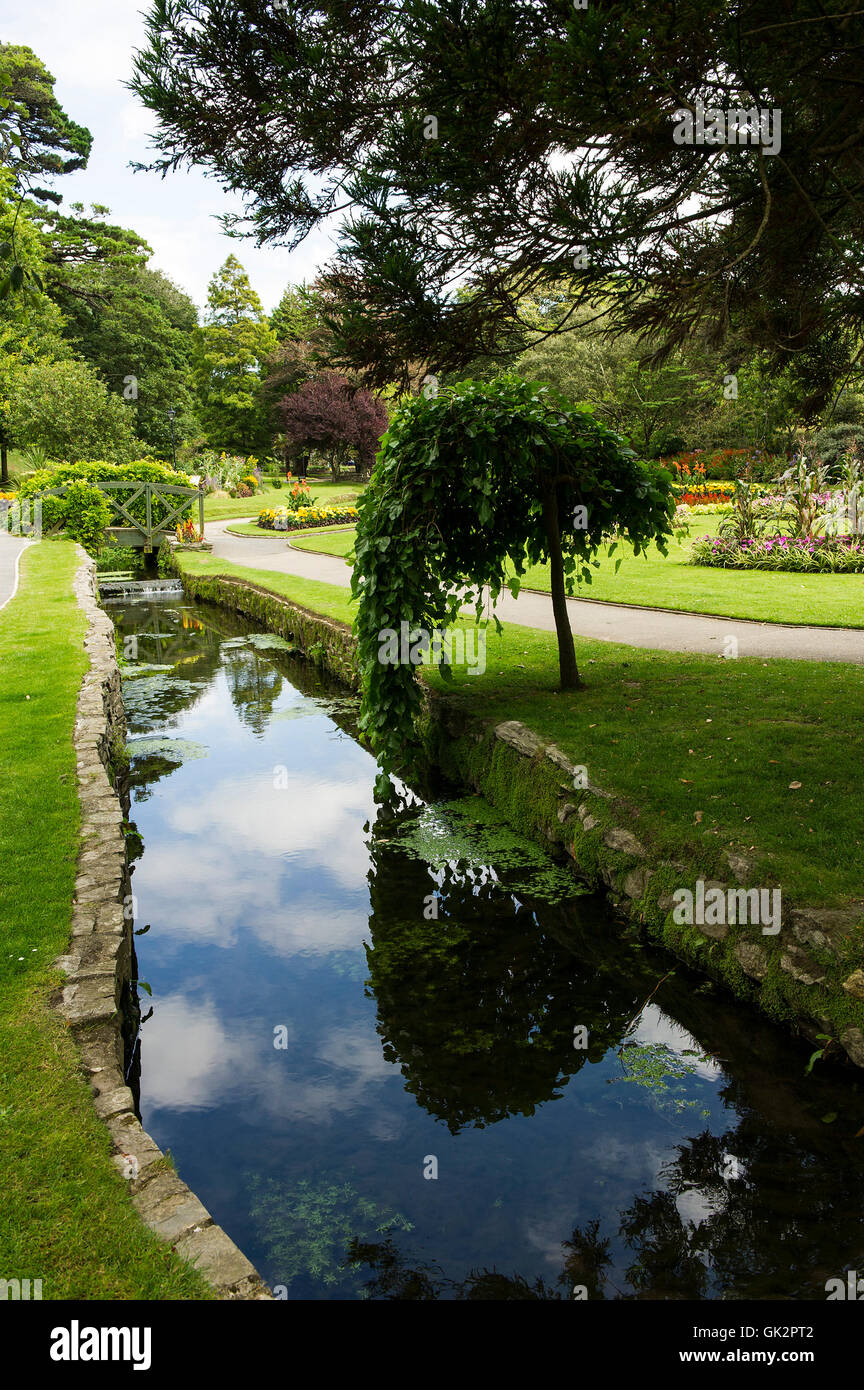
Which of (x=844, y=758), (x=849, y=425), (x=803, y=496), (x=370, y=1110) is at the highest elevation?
(x=849, y=425)

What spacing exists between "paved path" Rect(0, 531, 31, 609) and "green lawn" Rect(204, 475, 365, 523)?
1259 centimetres

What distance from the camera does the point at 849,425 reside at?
31078 millimetres

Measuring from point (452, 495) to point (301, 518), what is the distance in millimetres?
25973

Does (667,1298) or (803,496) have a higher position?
(803,496)

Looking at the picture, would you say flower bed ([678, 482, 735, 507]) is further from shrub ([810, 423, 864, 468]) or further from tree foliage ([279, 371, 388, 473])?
tree foliage ([279, 371, 388, 473])

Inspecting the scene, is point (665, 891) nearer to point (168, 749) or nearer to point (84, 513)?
point (168, 749)

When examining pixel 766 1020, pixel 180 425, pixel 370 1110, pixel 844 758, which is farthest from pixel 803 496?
pixel 180 425

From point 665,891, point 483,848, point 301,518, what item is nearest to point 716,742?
point 665,891

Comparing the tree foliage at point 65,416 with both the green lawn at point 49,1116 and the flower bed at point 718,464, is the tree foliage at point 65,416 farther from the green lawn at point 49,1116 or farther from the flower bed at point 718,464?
the green lawn at point 49,1116

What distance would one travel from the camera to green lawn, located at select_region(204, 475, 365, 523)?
128 feet

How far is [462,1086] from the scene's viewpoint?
4.32 meters

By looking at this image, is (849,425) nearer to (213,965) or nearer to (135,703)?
(135,703)

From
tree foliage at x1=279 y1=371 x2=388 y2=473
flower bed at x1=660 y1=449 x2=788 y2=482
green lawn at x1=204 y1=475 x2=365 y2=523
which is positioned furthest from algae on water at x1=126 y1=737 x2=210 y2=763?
tree foliage at x1=279 y1=371 x2=388 y2=473
